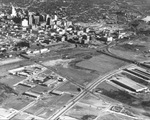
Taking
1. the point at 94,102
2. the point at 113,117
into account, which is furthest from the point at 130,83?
the point at 113,117

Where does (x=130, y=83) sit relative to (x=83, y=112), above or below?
above

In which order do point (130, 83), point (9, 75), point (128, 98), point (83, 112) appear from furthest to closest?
point (9, 75) < point (130, 83) < point (128, 98) < point (83, 112)

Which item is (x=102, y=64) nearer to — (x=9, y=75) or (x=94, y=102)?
(x=94, y=102)

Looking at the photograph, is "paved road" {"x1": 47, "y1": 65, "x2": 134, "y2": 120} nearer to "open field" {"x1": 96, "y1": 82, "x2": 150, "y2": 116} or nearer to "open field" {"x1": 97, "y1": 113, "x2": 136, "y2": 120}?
"open field" {"x1": 96, "y1": 82, "x2": 150, "y2": 116}

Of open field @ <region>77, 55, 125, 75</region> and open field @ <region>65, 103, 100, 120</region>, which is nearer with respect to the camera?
open field @ <region>65, 103, 100, 120</region>

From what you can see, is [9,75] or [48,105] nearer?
[48,105]

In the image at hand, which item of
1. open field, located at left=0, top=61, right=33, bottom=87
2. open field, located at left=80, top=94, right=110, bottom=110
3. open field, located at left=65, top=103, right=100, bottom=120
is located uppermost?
open field, located at left=0, top=61, right=33, bottom=87

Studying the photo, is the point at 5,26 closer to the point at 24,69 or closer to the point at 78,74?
the point at 24,69

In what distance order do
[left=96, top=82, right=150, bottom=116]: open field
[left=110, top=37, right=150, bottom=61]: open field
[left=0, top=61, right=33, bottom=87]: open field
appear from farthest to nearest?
[left=110, top=37, right=150, bottom=61]: open field → [left=0, top=61, right=33, bottom=87]: open field → [left=96, top=82, right=150, bottom=116]: open field

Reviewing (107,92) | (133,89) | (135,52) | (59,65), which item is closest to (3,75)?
(59,65)

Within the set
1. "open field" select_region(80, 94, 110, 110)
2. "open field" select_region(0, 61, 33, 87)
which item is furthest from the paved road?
"open field" select_region(0, 61, 33, 87)

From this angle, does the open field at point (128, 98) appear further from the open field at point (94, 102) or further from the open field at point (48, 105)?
the open field at point (48, 105)
